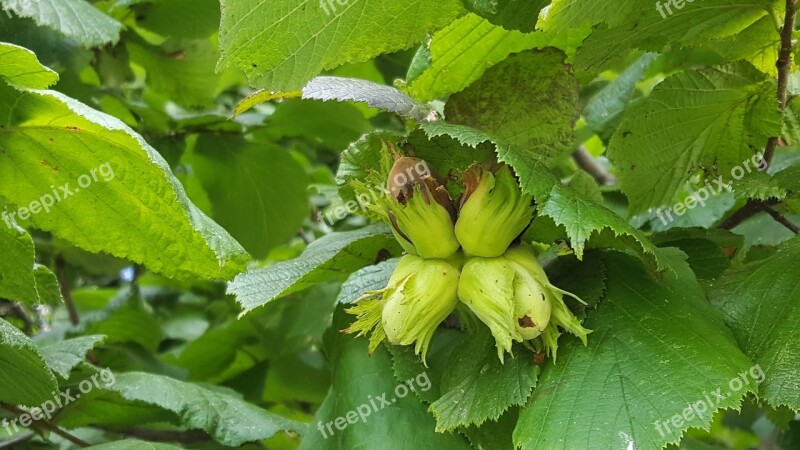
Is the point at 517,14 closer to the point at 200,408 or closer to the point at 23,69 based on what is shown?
the point at 23,69

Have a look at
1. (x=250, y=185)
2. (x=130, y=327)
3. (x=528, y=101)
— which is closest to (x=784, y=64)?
(x=528, y=101)

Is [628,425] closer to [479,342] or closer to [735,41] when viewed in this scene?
[479,342]

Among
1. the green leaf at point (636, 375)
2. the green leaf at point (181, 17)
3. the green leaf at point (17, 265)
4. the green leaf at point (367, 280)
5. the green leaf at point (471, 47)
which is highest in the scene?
the green leaf at point (181, 17)

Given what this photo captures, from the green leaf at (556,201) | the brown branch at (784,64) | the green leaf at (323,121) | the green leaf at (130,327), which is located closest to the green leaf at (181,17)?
the green leaf at (323,121)

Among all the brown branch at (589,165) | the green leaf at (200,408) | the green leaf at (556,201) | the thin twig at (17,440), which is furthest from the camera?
the brown branch at (589,165)

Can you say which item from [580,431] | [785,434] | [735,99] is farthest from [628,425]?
[785,434]

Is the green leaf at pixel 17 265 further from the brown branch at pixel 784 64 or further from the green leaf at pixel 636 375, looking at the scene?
the brown branch at pixel 784 64
